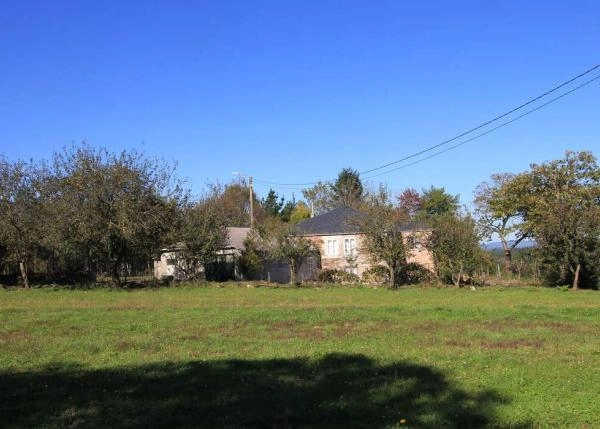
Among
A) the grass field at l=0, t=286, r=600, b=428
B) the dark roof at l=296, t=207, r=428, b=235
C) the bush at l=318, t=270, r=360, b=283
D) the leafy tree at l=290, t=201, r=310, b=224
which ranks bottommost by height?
the grass field at l=0, t=286, r=600, b=428

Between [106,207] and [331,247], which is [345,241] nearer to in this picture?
[331,247]

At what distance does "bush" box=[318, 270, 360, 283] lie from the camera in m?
38.2

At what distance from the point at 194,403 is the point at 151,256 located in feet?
99.3

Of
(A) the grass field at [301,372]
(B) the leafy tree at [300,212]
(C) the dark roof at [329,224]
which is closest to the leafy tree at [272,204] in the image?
(B) the leafy tree at [300,212]

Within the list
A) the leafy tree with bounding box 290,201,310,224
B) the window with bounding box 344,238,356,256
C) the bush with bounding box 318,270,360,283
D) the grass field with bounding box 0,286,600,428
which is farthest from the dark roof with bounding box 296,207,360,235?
the grass field with bounding box 0,286,600,428

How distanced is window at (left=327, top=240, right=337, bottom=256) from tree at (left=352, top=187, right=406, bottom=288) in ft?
33.6

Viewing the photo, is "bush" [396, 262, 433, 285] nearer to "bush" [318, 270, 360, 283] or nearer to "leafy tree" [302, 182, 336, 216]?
"bush" [318, 270, 360, 283]

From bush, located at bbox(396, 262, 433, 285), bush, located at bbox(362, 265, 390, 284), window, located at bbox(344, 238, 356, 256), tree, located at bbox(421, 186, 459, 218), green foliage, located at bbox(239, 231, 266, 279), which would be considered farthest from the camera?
tree, located at bbox(421, 186, 459, 218)

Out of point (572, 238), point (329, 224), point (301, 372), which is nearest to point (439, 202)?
point (329, 224)

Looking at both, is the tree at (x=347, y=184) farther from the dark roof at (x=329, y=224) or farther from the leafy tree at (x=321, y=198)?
the dark roof at (x=329, y=224)

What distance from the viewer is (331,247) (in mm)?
44438

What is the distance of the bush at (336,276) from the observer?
1503 inches

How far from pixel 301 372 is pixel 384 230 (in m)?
25.6

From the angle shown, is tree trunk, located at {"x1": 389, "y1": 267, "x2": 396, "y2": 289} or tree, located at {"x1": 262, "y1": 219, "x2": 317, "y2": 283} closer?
tree trunk, located at {"x1": 389, "y1": 267, "x2": 396, "y2": 289}
